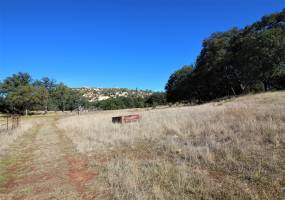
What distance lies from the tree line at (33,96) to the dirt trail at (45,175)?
61.6 metres

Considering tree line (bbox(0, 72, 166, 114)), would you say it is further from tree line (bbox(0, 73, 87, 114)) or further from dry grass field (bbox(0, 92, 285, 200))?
dry grass field (bbox(0, 92, 285, 200))

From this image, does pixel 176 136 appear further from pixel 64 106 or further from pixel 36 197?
pixel 64 106

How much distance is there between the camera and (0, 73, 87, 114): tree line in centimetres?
6862

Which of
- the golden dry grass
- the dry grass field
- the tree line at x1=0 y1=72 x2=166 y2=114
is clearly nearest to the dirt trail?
the dry grass field

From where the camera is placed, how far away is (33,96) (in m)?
68.2

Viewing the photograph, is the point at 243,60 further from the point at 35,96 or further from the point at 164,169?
the point at 35,96

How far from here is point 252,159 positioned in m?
7.02

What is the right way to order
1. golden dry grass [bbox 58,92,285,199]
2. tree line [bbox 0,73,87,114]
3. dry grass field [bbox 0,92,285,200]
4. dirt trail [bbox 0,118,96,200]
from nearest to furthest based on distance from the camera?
golden dry grass [bbox 58,92,285,199] < dry grass field [bbox 0,92,285,200] < dirt trail [bbox 0,118,96,200] < tree line [bbox 0,73,87,114]

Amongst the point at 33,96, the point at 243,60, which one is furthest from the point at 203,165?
the point at 33,96

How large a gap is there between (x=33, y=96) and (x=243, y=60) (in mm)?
49598

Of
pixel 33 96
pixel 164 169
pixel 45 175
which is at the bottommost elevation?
pixel 45 175

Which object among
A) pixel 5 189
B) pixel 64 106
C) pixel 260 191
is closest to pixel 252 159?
pixel 260 191

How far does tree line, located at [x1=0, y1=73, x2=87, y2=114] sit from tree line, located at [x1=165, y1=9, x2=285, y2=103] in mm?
37852

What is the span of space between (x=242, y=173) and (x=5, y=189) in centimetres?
561
